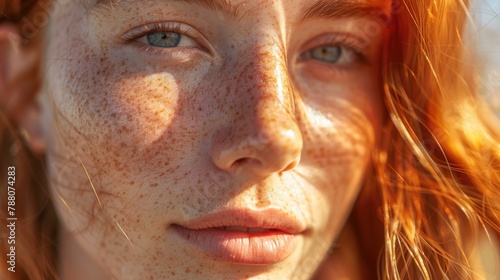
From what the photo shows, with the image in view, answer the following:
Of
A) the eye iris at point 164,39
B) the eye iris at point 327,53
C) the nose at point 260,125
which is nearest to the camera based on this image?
the nose at point 260,125

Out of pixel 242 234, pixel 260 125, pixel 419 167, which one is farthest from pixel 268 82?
pixel 419 167

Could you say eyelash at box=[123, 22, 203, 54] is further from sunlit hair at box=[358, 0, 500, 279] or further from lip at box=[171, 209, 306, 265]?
sunlit hair at box=[358, 0, 500, 279]

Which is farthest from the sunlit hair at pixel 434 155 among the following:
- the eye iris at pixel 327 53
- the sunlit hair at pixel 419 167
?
the eye iris at pixel 327 53

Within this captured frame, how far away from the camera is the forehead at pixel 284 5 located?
129cm

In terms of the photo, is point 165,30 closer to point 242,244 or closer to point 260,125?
point 260,125

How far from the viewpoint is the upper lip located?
1290 mm

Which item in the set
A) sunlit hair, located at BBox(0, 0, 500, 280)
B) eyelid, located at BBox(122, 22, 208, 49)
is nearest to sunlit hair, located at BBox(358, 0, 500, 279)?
sunlit hair, located at BBox(0, 0, 500, 280)

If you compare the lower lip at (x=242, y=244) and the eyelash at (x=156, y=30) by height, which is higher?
the eyelash at (x=156, y=30)

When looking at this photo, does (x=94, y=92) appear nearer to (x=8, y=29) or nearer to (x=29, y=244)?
(x=8, y=29)

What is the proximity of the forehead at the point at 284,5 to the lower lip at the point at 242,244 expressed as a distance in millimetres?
460

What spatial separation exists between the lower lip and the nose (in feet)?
0.51

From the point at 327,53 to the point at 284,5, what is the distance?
24cm

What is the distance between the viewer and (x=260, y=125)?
1261 millimetres

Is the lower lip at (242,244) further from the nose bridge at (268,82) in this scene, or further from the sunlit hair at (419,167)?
the sunlit hair at (419,167)
